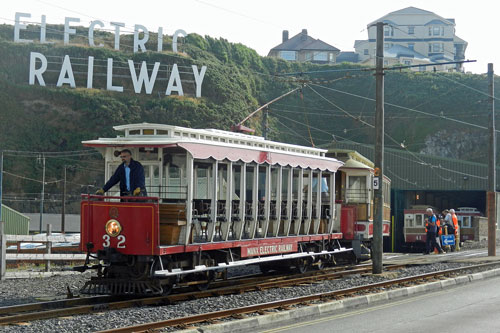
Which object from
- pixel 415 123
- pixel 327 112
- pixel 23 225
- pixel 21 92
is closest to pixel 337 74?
pixel 327 112

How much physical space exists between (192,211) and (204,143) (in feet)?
4.63

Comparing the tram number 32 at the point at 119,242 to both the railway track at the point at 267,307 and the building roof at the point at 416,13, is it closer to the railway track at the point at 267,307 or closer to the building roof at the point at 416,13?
the railway track at the point at 267,307

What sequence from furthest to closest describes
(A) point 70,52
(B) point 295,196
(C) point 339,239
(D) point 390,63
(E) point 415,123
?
→ 1. (D) point 390,63
2. (E) point 415,123
3. (A) point 70,52
4. (C) point 339,239
5. (B) point 295,196

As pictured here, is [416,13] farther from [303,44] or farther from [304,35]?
[303,44]

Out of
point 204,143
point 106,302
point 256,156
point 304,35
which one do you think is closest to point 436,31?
point 304,35

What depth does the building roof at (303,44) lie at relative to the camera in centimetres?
13075

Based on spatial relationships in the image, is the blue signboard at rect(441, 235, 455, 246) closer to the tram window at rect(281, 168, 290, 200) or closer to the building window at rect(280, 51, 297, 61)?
the tram window at rect(281, 168, 290, 200)

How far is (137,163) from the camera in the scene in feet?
48.2

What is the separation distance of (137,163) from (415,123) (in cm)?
8644

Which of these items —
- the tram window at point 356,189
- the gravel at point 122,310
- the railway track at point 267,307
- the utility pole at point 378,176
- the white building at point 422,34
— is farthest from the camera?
the white building at point 422,34

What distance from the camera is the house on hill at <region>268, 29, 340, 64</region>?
130 meters

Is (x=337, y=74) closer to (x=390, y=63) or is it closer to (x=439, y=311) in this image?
(x=390, y=63)

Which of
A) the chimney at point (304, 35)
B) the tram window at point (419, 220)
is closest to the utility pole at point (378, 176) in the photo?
the tram window at point (419, 220)

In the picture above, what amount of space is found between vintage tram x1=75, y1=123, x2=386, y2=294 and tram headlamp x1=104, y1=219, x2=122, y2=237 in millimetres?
19
